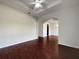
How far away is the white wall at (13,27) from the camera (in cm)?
535

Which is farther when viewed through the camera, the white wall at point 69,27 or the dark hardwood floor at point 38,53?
the white wall at point 69,27

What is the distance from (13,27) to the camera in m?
6.11

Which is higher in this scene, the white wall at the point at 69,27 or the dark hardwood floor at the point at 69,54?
the white wall at the point at 69,27

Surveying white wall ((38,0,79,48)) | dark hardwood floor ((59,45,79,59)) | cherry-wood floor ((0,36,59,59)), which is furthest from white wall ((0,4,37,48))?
dark hardwood floor ((59,45,79,59))

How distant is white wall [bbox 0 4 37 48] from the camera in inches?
211

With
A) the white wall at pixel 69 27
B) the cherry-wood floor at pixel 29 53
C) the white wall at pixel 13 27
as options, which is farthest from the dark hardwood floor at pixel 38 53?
the white wall at pixel 13 27

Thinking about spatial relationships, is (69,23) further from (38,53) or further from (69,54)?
(38,53)

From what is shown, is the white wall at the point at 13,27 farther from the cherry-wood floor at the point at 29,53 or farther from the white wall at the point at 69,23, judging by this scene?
the white wall at the point at 69,23

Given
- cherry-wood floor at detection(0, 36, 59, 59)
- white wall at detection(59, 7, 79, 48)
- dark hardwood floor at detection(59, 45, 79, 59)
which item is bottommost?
dark hardwood floor at detection(59, 45, 79, 59)

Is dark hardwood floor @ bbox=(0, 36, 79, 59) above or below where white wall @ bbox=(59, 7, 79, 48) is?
below

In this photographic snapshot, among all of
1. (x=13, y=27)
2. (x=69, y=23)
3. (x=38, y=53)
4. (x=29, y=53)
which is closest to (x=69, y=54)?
(x=38, y=53)

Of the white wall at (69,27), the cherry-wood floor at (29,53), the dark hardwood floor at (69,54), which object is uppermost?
the white wall at (69,27)

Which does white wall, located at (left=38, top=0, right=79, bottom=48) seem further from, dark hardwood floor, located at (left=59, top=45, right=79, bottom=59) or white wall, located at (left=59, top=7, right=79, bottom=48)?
dark hardwood floor, located at (left=59, top=45, right=79, bottom=59)

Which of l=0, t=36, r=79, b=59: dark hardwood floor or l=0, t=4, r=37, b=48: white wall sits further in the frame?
l=0, t=4, r=37, b=48: white wall
